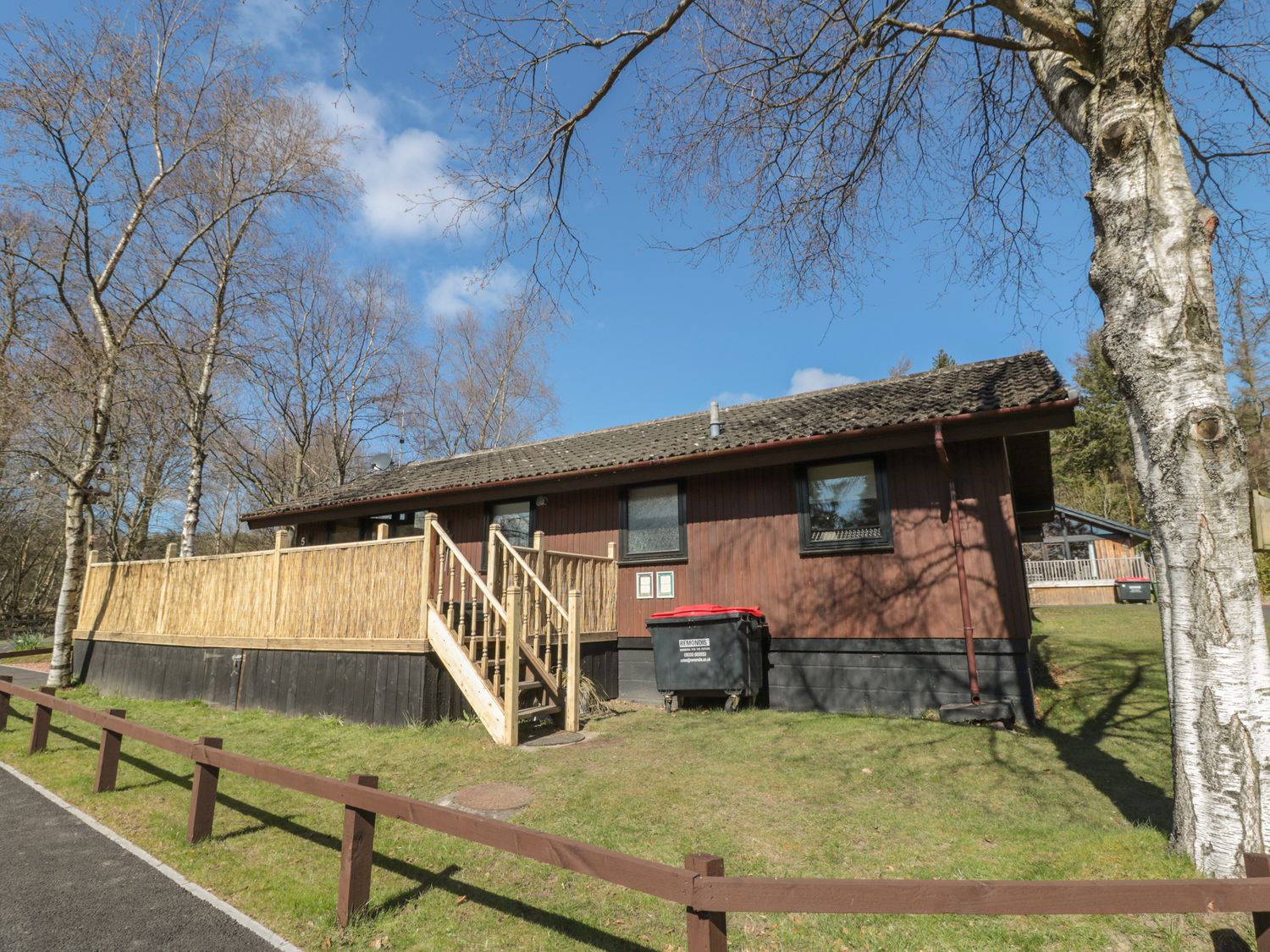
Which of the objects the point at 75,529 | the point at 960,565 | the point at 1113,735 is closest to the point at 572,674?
the point at 960,565

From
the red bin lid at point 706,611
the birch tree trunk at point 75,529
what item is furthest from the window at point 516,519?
the birch tree trunk at point 75,529

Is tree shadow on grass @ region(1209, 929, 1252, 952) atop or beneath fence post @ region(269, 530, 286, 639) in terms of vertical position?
beneath

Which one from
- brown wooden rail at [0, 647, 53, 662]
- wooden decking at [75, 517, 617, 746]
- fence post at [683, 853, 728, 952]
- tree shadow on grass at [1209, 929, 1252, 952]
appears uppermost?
wooden decking at [75, 517, 617, 746]

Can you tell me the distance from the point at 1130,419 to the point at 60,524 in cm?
3681

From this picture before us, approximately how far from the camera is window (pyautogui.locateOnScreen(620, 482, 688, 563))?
33.4ft

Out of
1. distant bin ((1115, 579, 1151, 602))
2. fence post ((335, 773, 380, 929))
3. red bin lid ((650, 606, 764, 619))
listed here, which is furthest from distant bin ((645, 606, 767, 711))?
distant bin ((1115, 579, 1151, 602))

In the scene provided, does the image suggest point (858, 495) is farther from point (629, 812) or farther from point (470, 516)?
point (470, 516)

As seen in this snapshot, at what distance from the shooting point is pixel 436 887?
394 centimetres

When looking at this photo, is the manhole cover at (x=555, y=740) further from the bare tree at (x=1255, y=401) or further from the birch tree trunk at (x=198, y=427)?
the bare tree at (x=1255, y=401)

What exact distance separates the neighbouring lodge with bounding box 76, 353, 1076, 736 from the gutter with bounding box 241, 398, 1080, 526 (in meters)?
0.04

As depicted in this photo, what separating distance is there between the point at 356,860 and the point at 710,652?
552 centimetres

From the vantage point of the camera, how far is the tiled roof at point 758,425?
832 cm

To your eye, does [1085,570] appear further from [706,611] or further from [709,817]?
[709,817]

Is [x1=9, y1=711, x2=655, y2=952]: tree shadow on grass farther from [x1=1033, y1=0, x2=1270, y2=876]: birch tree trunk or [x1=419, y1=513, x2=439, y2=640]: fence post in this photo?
[x1=1033, y1=0, x2=1270, y2=876]: birch tree trunk
